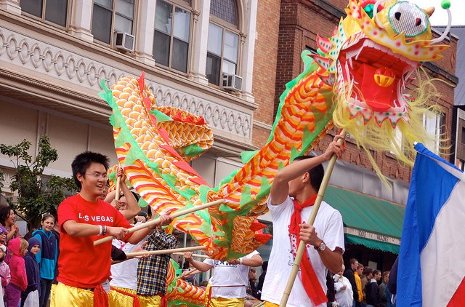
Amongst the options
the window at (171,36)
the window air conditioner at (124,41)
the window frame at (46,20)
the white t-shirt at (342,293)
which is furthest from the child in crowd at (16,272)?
A: the window at (171,36)

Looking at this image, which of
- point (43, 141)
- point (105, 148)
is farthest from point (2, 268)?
point (105, 148)

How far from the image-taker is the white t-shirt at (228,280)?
1548 cm

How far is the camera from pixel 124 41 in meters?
22.8

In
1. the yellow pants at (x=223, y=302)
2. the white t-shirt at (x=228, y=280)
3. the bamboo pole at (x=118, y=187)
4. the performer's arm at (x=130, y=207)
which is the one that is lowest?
the yellow pants at (x=223, y=302)

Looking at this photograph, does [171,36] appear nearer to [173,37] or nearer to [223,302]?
[173,37]

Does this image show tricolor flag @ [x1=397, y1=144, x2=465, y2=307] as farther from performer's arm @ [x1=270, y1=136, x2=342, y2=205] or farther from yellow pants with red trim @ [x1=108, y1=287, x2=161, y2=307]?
yellow pants with red trim @ [x1=108, y1=287, x2=161, y2=307]

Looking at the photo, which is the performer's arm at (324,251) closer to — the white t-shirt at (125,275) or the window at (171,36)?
the white t-shirt at (125,275)

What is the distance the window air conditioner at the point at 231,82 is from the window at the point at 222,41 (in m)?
0.16

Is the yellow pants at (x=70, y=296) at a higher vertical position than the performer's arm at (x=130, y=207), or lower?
lower

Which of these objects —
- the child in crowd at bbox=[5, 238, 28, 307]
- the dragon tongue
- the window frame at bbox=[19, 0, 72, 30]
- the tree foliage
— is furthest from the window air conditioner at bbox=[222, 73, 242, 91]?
the dragon tongue

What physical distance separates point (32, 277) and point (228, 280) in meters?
2.45

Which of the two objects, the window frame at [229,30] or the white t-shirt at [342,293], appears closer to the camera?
the white t-shirt at [342,293]

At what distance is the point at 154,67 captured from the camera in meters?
23.6

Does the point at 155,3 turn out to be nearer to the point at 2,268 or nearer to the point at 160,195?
the point at 2,268
